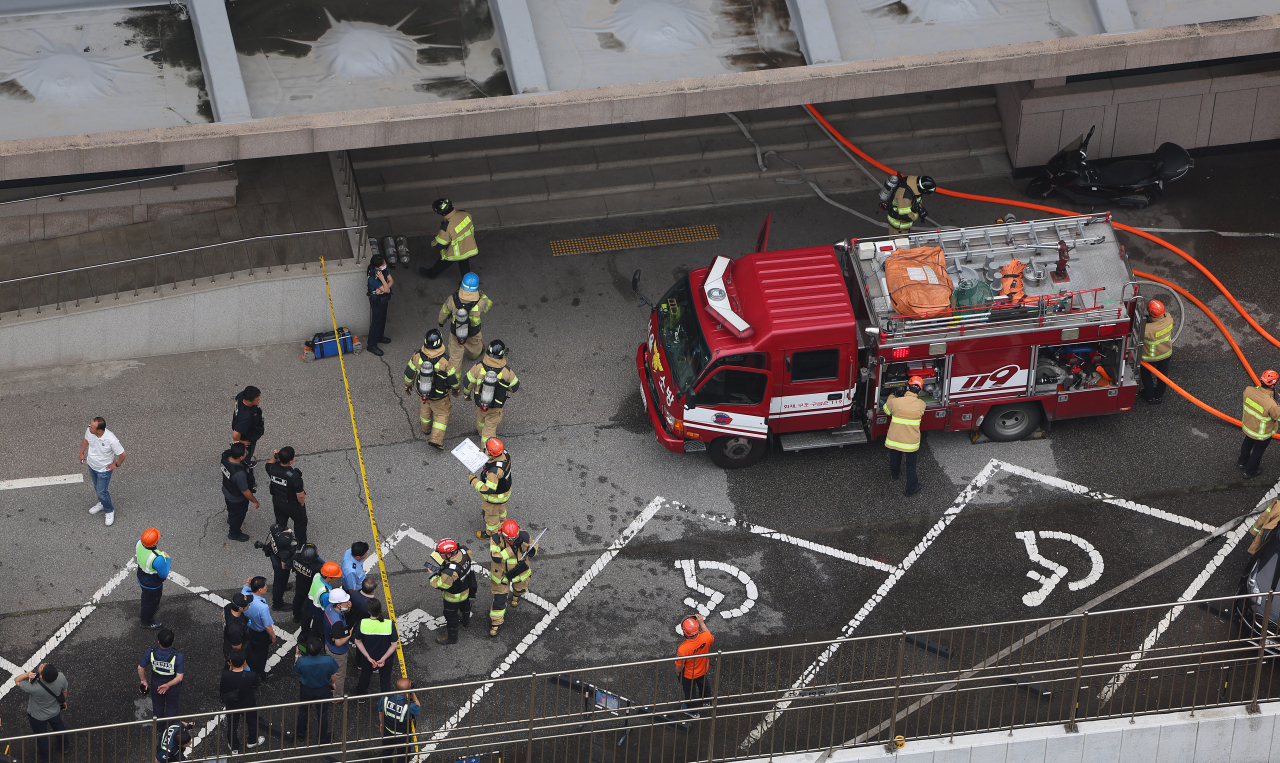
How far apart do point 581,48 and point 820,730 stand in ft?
29.4

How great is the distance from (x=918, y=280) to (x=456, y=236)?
250 inches

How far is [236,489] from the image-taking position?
1616cm

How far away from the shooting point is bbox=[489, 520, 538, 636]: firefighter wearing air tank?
50.0 ft

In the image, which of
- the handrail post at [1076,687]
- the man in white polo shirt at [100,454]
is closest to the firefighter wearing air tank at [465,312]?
the man in white polo shirt at [100,454]

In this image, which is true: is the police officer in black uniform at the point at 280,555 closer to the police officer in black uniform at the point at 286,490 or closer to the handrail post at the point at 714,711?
the police officer in black uniform at the point at 286,490

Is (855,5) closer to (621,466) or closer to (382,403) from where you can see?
(621,466)

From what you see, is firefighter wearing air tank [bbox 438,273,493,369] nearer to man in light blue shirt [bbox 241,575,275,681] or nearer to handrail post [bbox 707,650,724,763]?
man in light blue shirt [bbox 241,575,275,681]

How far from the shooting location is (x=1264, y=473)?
17.8 m

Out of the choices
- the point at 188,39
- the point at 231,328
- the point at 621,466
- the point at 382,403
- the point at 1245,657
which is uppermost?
the point at 188,39

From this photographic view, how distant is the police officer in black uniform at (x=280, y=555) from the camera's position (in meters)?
15.2

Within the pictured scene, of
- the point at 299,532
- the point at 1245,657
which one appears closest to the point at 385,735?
the point at 299,532

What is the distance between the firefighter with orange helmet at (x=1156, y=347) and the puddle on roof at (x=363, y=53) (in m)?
8.53

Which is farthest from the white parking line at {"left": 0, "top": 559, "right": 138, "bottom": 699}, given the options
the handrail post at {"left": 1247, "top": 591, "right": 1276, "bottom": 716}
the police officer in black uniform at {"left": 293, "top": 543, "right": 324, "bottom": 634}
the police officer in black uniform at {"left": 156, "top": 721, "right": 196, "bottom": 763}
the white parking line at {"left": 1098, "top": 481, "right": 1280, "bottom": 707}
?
the handrail post at {"left": 1247, "top": 591, "right": 1276, "bottom": 716}

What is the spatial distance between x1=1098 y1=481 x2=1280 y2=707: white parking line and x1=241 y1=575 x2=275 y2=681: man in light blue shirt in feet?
28.0
